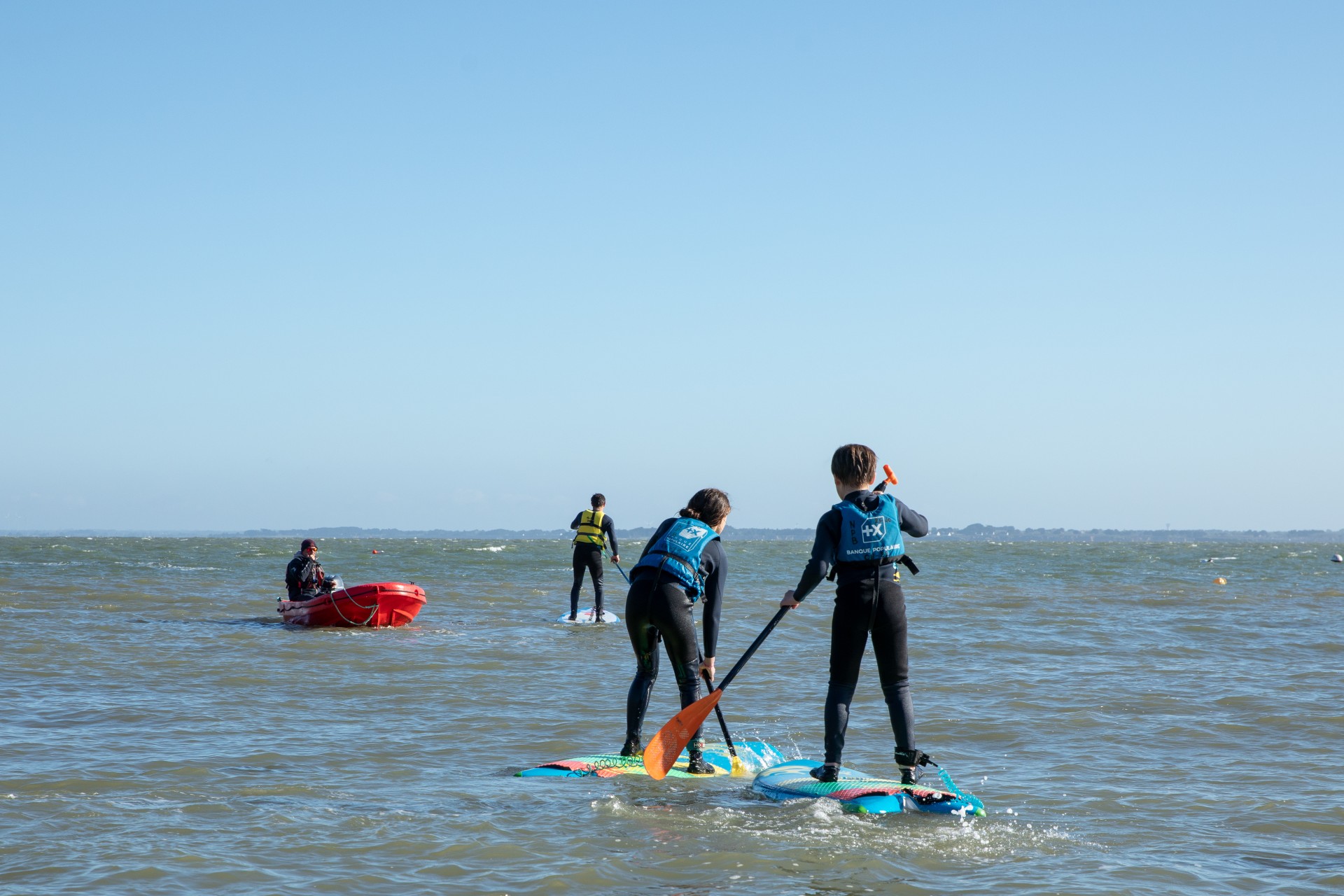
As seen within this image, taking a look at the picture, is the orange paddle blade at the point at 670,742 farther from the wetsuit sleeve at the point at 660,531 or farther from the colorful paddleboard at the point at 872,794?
the wetsuit sleeve at the point at 660,531

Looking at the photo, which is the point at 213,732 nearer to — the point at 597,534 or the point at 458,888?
the point at 458,888

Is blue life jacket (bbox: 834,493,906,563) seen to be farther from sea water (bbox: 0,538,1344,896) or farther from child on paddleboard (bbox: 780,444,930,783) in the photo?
sea water (bbox: 0,538,1344,896)

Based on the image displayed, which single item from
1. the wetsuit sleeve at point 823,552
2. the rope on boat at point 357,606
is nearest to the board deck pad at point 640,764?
the wetsuit sleeve at point 823,552

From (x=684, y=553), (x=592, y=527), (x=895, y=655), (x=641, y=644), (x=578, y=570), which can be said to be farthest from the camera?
(x=578, y=570)

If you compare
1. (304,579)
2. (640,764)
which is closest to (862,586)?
(640,764)

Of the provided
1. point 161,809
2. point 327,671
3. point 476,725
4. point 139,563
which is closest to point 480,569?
point 139,563

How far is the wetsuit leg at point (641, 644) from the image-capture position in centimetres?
664

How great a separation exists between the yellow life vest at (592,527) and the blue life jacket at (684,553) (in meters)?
9.32

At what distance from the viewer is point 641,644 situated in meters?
6.75

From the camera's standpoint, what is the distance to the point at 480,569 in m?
38.0

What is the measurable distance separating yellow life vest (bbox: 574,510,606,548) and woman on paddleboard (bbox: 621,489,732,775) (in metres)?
9.12

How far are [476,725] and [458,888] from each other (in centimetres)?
378

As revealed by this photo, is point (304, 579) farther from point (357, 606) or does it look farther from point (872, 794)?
point (872, 794)

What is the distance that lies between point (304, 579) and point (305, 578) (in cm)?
2
